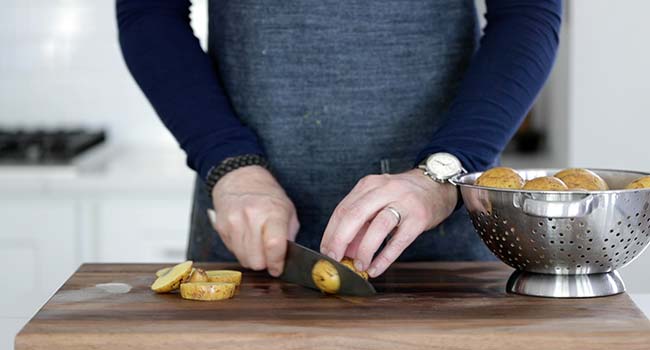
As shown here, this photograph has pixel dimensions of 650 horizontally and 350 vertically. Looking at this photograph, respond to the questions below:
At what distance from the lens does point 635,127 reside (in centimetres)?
229

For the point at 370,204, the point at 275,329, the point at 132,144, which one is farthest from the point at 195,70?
the point at 132,144

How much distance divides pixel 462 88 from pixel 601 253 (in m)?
0.32

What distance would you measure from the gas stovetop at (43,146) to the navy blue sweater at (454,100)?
1.08 m

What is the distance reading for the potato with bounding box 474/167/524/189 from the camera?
Result: 1.04 m

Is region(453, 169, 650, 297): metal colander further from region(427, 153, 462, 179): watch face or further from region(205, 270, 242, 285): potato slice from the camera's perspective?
region(205, 270, 242, 285): potato slice

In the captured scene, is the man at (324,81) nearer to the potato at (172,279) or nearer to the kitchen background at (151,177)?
the potato at (172,279)

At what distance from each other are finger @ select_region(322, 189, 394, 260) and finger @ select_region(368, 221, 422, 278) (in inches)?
1.3

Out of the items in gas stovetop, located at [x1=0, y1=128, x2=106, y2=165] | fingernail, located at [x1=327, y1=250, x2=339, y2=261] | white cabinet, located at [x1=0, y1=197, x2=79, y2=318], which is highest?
fingernail, located at [x1=327, y1=250, x2=339, y2=261]

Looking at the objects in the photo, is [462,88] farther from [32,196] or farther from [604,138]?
[32,196]

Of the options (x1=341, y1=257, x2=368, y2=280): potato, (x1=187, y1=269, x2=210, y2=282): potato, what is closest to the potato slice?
(x1=187, y1=269, x2=210, y2=282): potato

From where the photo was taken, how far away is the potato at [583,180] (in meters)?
1.03

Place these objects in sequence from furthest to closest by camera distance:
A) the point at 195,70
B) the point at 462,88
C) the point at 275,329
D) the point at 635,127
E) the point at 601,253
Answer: the point at 635,127 → the point at 195,70 → the point at 462,88 → the point at 601,253 → the point at 275,329

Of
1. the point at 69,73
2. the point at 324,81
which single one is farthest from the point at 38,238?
the point at 324,81

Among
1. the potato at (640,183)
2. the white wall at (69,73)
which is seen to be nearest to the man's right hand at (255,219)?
the potato at (640,183)
